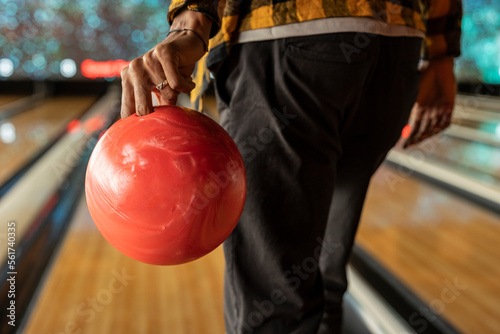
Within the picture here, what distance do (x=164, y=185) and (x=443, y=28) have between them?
610 millimetres

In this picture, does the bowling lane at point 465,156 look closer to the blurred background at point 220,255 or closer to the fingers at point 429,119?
the blurred background at point 220,255

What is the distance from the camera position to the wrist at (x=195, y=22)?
0.50 meters

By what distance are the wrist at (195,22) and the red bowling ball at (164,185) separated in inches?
4.1

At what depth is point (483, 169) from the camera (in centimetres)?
223

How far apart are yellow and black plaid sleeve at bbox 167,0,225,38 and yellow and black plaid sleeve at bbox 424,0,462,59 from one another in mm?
416

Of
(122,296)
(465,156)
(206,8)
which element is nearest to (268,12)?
(206,8)

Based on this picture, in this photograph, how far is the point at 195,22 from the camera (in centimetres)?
50

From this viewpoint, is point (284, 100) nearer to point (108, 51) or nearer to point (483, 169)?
point (483, 169)

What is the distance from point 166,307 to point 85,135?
2.45 meters

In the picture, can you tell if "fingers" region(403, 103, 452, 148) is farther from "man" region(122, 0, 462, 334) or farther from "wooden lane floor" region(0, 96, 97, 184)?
"wooden lane floor" region(0, 96, 97, 184)

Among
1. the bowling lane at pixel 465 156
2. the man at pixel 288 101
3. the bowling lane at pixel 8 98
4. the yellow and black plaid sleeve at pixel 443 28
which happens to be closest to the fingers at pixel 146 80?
the man at pixel 288 101

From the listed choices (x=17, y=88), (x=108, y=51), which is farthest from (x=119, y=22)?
(x=17, y=88)

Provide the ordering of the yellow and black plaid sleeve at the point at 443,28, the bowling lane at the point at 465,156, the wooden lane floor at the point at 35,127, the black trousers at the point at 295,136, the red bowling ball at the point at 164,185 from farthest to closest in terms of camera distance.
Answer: the wooden lane floor at the point at 35,127, the bowling lane at the point at 465,156, the yellow and black plaid sleeve at the point at 443,28, the black trousers at the point at 295,136, the red bowling ball at the point at 164,185

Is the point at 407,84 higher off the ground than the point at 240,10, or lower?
lower
